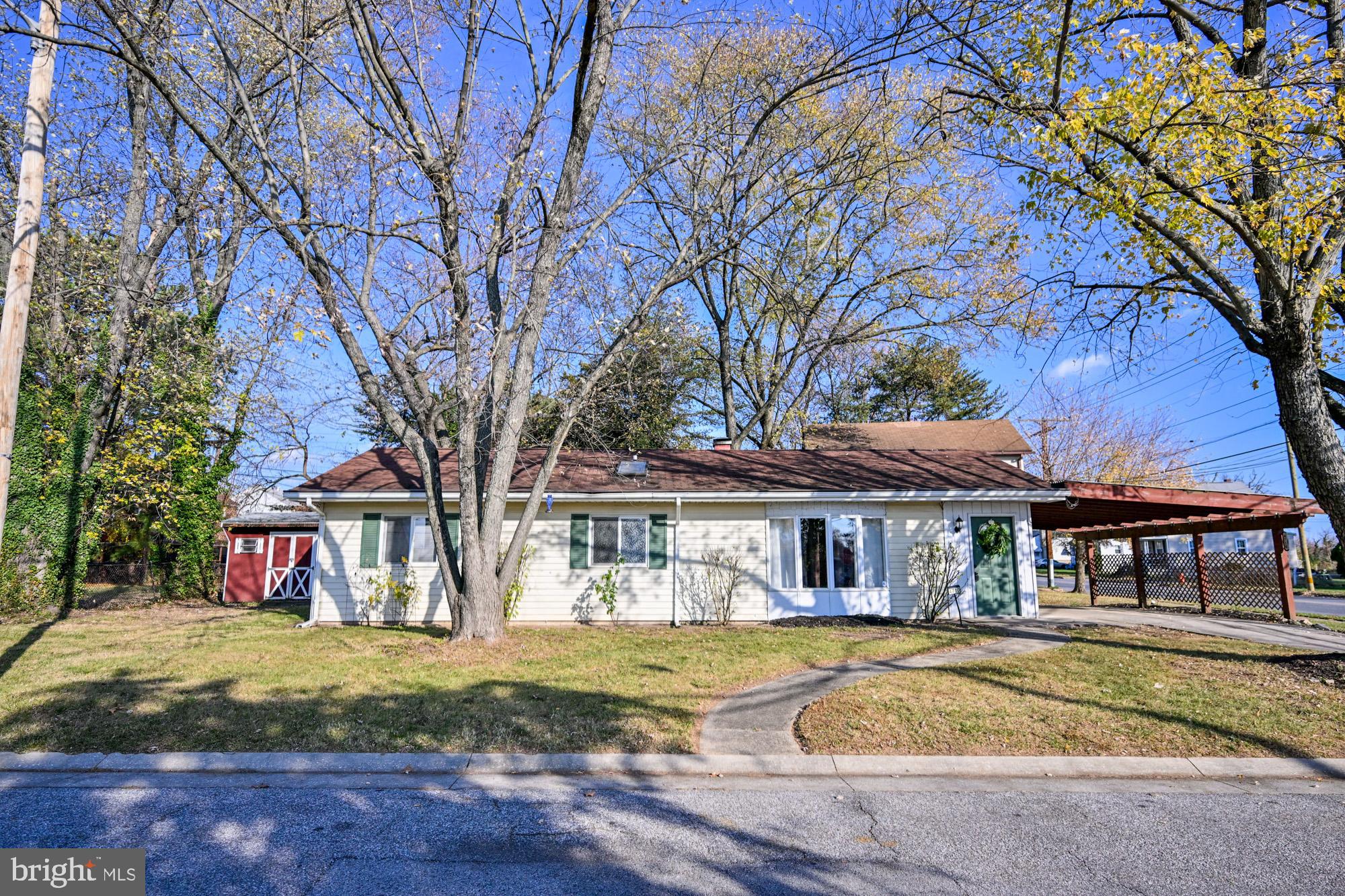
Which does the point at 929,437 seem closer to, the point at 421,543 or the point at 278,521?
the point at 421,543

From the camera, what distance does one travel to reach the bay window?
1420cm

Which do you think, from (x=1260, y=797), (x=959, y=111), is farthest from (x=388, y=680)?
(x=959, y=111)

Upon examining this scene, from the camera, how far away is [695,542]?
1441cm

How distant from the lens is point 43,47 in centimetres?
715

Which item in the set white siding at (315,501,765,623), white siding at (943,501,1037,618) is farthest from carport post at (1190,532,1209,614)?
white siding at (315,501,765,623)

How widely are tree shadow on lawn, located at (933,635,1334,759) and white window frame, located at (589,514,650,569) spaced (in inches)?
269

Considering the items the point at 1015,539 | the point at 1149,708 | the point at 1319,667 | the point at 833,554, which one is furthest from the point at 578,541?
the point at 1319,667

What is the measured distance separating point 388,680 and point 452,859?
482 cm

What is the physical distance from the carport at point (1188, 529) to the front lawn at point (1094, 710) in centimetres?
450

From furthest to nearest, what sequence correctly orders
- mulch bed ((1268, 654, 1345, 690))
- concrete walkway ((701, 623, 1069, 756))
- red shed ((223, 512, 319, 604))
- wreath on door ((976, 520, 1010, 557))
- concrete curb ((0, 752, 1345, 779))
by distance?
1. red shed ((223, 512, 319, 604))
2. wreath on door ((976, 520, 1010, 557))
3. mulch bed ((1268, 654, 1345, 690))
4. concrete walkway ((701, 623, 1069, 756))
5. concrete curb ((0, 752, 1345, 779))

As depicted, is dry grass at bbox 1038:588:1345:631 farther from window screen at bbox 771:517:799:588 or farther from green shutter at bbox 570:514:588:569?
green shutter at bbox 570:514:588:569

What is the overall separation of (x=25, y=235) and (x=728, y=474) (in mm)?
11618

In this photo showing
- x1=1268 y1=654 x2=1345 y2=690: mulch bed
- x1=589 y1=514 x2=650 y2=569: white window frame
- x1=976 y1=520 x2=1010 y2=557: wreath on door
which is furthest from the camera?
x1=589 y1=514 x2=650 y2=569: white window frame

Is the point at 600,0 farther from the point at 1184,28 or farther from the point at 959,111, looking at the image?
the point at 1184,28
